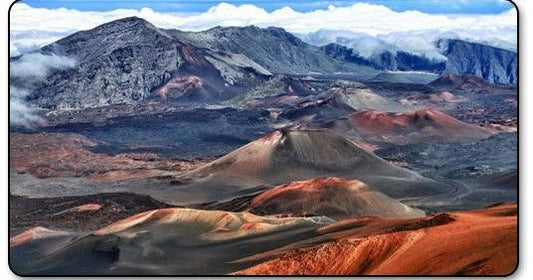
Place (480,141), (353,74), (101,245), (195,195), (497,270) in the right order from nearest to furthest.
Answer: (497,270), (101,245), (195,195), (480,141), (353,74)

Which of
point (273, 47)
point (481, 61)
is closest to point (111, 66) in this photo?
point (273, 47)

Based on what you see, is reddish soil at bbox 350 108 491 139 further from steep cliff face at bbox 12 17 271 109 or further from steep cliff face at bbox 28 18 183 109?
steep cliff face at bbox 28 18 183 109

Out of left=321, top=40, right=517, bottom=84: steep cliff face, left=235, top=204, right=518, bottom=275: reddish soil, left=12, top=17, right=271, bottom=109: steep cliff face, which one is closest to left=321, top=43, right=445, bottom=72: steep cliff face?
left=321, top=40, right=517, bottom=84: steep cliff face

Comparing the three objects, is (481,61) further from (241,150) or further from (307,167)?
(241,150)

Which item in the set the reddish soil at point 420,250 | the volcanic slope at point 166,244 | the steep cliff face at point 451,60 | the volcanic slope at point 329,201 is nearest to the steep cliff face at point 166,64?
the steep cliff face at point 451,60

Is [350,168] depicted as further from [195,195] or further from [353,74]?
[353,74]

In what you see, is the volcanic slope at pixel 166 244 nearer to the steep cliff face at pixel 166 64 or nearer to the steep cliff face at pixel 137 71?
the steep cliff face at pixel 166 64

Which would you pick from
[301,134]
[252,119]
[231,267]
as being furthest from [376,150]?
[231,267]
